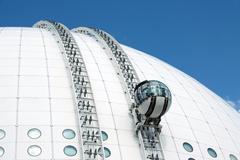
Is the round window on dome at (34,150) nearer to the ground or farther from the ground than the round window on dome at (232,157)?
nearer to the ground

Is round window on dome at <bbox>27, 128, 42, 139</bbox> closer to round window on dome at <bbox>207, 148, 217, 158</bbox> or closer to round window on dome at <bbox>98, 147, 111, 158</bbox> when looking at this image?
round window on dome at <bbox>98, 147, 111, 158</bbox>

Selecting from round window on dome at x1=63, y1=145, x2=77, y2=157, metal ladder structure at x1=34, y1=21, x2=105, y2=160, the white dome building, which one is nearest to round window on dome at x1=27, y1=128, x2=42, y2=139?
the white dome building

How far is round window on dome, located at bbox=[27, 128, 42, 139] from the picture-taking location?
25484 millimetres

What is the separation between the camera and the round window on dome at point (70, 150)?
2494 centimetres

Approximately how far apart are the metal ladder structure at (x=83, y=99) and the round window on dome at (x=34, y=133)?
6.45 feet

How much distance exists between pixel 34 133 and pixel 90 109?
3387 mm

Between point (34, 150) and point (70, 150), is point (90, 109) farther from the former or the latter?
point (34, 150)

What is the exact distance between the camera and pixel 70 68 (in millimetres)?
30250

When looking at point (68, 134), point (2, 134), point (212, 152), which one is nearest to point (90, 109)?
point (68, 134)

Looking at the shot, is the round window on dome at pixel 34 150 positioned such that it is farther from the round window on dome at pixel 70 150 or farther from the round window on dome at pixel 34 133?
the round window on dome at pixel 70 150

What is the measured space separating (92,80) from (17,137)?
648 centimetres

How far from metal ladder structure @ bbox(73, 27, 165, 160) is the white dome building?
57mm

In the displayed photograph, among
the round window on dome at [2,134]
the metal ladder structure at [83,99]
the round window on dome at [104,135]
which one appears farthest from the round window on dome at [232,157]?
the round window on dome at [2,134]

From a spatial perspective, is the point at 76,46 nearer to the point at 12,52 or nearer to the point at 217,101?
the point at 12,52
